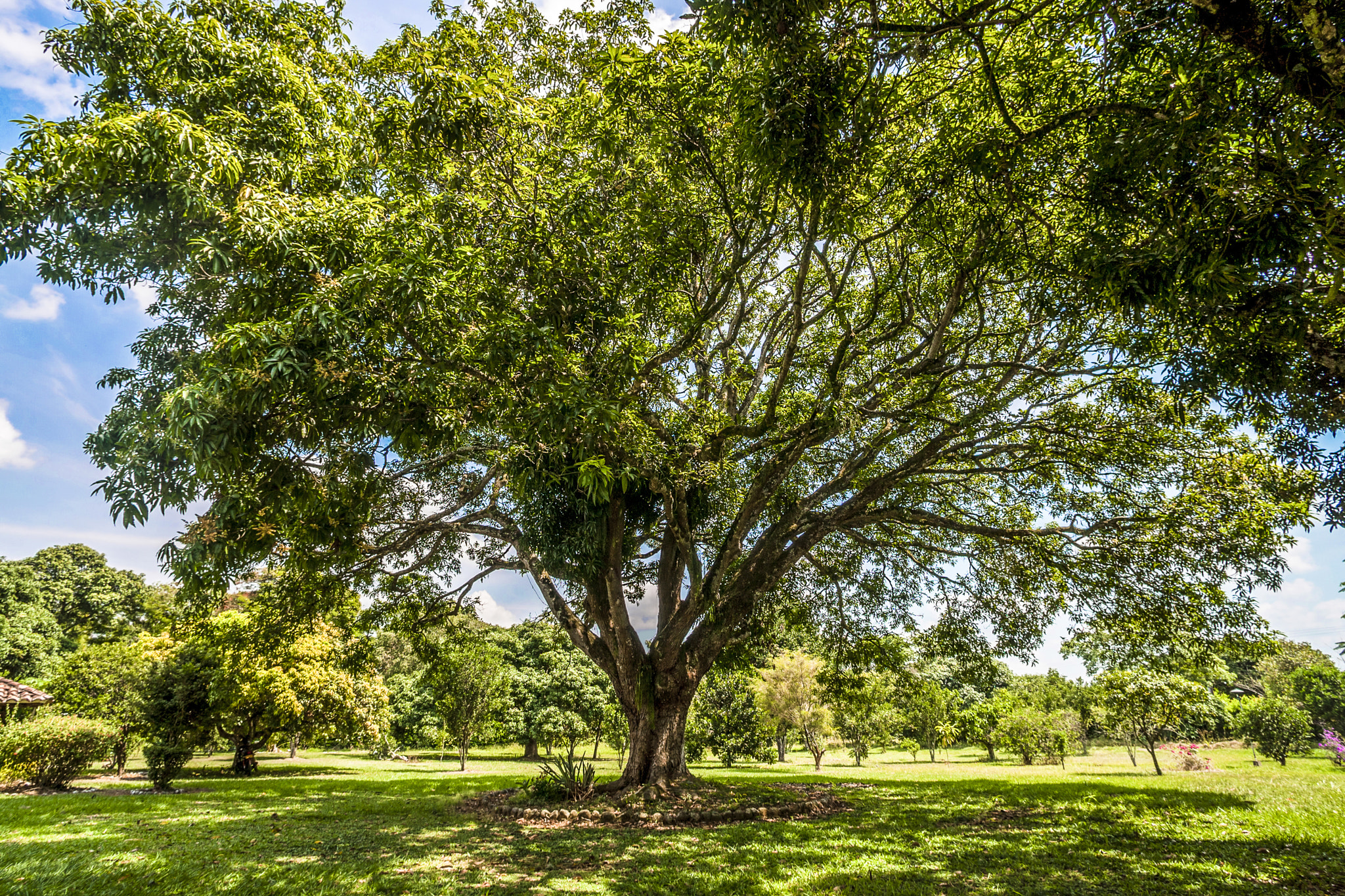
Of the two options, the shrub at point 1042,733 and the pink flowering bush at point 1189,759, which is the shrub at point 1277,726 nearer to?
the pink flowering bush at point 1189,759

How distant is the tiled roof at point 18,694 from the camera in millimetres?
15672

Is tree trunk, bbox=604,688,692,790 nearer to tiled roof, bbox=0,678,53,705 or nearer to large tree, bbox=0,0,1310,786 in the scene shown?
large tree, bbox=0,0,1310,786

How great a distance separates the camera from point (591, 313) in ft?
21.0

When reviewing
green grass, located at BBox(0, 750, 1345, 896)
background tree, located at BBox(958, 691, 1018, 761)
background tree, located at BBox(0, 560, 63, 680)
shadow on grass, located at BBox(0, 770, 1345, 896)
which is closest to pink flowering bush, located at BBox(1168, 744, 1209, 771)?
green grass, located at BBox(0, 750, 1345, 896)

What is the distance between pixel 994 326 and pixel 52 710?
86.0 feet

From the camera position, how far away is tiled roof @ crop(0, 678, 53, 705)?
617 inches

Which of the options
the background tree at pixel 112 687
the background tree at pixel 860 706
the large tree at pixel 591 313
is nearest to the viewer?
the large tree at pixel 591 313

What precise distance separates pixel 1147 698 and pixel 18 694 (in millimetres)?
32510

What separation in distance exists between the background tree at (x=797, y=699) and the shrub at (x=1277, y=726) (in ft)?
54.2

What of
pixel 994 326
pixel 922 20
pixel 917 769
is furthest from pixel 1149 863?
pixel 917 769

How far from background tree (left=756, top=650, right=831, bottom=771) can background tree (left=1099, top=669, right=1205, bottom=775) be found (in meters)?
10.7

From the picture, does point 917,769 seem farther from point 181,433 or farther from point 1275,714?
point 181,433

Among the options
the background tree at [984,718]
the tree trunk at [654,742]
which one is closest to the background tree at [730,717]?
the background tree at [984,718]

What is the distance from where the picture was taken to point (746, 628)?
45.1 feet
